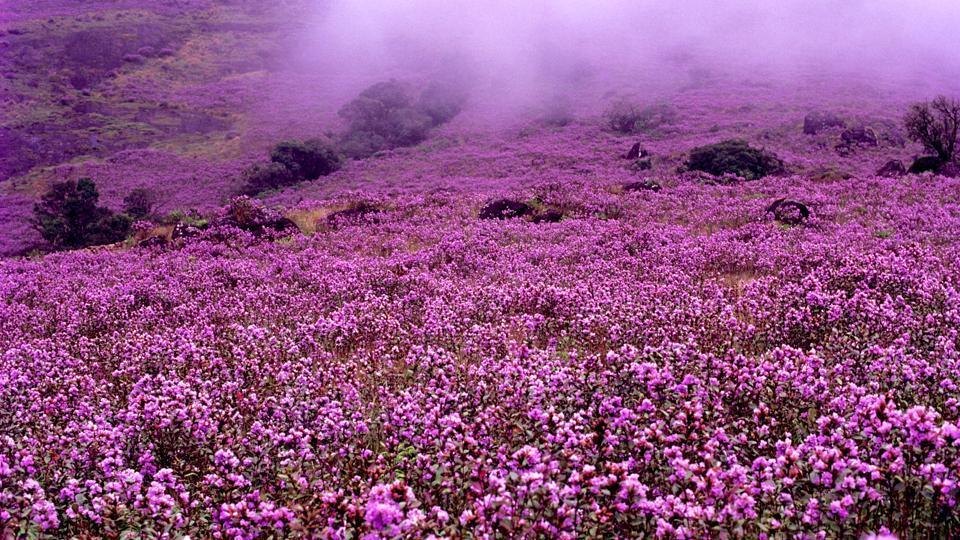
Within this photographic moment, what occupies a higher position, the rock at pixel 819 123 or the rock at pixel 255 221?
the rock at pixel 819 123

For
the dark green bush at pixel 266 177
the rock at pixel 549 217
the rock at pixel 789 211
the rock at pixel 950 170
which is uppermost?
the rock at pixel 789 211

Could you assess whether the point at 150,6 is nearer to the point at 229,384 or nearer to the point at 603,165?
the point at 603,165

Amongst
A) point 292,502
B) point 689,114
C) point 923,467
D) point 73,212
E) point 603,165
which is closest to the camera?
point 923,467

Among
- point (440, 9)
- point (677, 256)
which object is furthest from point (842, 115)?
point (440, 9)

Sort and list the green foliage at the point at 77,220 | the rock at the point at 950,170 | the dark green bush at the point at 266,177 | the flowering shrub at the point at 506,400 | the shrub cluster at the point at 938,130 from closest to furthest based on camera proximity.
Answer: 1. the flowering shrub at the point at 506,400
2. the rock at the point at 950,170
3. the green foliage at the point at 77,220
4. the shrub cluster at the point at 938,130
5. the dark green bush at the point at 266,177

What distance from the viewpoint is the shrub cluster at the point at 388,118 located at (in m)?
48.5

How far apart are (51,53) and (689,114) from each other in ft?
223

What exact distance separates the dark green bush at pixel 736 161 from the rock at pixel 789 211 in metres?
10.3

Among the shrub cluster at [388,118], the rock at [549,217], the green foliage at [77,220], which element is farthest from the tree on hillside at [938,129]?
the green foliage at [77,220]

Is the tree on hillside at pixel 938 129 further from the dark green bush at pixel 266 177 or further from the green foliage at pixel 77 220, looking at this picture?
the green foliage at pixel 77 220

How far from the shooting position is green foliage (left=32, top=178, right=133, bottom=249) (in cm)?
2409

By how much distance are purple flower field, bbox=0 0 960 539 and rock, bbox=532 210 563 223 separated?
32 cm

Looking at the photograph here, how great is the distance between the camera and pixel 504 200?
20547 mm

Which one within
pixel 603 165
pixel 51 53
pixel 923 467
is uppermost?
pixel 51 53
